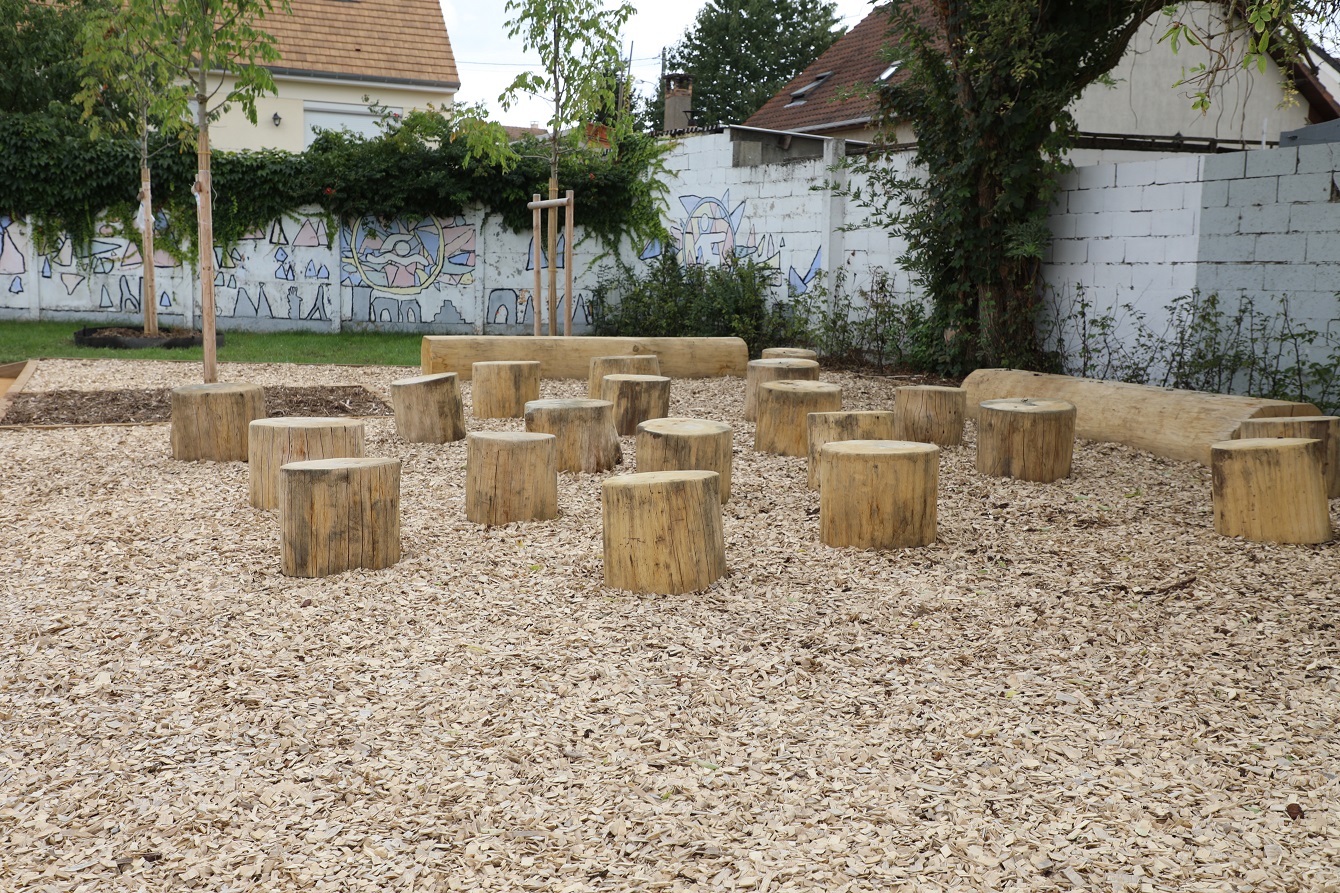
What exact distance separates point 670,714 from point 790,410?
12.5ft

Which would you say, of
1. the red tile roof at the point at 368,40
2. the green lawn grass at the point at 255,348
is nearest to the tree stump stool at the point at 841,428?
the green lawn grass at the point at 255,348

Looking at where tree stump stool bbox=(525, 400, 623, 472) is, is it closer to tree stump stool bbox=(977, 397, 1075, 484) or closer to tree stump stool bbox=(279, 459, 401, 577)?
tree stump stool bbox=(279, 459, 401, 577)

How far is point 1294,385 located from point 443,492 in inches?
225

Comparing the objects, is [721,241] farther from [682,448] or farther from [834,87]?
[682,448]

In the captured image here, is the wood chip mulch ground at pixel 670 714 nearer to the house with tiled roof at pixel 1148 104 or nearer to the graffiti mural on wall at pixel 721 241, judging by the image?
the graffiti mural on wall at pixel 721 241

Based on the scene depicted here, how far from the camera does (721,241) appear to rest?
14203mm

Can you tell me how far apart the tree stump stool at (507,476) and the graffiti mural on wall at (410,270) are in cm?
1174

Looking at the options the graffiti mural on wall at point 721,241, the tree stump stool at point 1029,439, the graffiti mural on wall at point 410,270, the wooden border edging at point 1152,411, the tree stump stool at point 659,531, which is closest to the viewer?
the tree stump stool at point 659,531

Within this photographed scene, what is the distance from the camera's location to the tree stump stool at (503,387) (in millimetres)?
8055

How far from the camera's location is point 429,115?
1561 cm

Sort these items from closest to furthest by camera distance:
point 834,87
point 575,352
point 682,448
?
point 682,448, point 575,352, point 834,87

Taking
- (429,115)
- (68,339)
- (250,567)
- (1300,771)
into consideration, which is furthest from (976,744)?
(429,115)

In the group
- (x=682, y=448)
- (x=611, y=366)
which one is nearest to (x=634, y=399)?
(x=611, y=366)

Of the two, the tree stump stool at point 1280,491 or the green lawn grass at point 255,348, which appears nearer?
the tree stump stool at point 1280,491
